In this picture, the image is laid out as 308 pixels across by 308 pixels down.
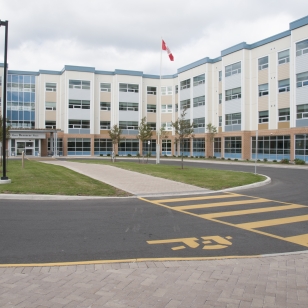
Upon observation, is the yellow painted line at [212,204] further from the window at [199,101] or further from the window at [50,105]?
the window at [50,105]

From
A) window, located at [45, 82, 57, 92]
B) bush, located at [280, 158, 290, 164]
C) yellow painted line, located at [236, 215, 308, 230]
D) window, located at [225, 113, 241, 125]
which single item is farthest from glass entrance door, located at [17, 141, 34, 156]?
yellow painted line, located at [236, 215, 308, 230]

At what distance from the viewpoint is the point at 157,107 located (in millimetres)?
61062

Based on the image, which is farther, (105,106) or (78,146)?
(105,106)

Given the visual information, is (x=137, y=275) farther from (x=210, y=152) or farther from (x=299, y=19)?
(x=210, y=152)

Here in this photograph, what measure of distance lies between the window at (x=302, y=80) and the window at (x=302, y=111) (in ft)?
7.26

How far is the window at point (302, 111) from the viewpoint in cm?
3572

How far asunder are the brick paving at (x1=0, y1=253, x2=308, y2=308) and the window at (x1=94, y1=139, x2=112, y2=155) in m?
52.5

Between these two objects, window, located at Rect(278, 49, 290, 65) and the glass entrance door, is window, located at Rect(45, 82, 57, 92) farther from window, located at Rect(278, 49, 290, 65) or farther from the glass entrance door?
window, located at Rect(278, 49, 290, 65)

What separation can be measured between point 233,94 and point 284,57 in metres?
8.56

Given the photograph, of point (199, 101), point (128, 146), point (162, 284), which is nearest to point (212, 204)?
point (162, 284)

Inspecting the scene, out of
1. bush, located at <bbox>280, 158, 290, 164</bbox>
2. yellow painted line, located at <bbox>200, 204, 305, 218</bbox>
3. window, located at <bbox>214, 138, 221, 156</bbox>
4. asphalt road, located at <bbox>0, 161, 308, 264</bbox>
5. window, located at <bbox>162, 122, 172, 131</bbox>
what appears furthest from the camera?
window, located at <bbox>162, 122, 172, 131</bbox>

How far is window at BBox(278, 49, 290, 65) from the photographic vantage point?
3803 cm

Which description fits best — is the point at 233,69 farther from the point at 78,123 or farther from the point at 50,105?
the point at 50,105

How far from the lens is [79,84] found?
5491 cm
